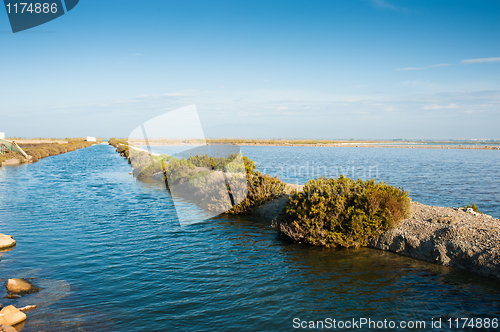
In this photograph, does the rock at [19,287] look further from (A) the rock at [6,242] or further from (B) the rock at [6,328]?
(A) the rock at [6,242]

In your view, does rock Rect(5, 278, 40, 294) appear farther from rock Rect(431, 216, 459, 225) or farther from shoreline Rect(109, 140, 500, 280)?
rock Rect(431, 216, 459, 225)

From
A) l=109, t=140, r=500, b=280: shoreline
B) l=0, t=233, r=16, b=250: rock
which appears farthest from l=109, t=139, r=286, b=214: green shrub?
l=0, t=233, r=16, b=250: rock

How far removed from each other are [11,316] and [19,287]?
6.26ft

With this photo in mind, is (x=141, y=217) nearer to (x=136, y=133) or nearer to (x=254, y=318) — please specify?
(x=136, y=133)

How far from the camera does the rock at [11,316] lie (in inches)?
262

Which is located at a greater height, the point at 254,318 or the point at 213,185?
the point at 213,185

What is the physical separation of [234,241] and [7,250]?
27.8 ft

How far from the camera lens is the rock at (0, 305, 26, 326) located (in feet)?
21.9

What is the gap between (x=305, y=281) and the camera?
9.25 meters

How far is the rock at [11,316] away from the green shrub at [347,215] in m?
8.73

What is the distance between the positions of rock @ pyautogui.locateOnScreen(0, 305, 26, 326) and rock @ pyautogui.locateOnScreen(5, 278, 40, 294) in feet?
5.05

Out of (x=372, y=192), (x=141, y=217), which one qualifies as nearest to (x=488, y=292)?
(x=372, y=192)

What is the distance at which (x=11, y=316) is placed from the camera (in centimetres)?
682

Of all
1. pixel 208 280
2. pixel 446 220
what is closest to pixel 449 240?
pixel 446 220
